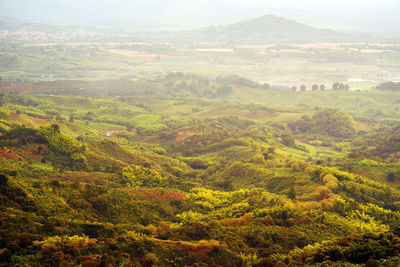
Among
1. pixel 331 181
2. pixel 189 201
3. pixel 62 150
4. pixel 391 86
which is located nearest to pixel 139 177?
pixel 189 201

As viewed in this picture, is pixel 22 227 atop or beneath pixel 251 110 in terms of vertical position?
atop

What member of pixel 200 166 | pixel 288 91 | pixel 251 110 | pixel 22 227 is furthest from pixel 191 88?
pixel 22 227

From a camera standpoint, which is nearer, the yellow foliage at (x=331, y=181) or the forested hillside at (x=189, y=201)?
the forested hillside at (x=189, y=201)

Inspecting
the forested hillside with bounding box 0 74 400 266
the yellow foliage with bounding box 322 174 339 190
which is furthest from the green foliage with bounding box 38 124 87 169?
the yellow foliage with bounding box 322 174 339 190

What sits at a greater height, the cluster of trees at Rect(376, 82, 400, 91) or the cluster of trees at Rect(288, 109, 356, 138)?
the cluster of trees at Rect(376, 82, 400, 91)

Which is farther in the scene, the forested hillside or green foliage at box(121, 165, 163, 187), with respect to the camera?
green foliage at box(121, 165, 163, 187)

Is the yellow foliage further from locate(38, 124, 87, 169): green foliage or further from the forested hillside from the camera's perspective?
locate(38, 124, 87, 169): green foliage

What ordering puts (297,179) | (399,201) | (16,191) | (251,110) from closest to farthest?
1. (16,191)
2. (399,201)
3. (297,179)
4. (251,110)

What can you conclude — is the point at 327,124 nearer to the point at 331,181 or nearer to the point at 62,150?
the point at 331,181

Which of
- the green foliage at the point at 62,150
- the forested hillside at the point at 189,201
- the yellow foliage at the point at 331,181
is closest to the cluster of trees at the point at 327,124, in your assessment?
the forested hillside at the point at 189,201

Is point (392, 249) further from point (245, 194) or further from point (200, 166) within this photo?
point (200, 166)

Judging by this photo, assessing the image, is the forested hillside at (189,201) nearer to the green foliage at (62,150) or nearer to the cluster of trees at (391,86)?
the green foliage at (62,150)
